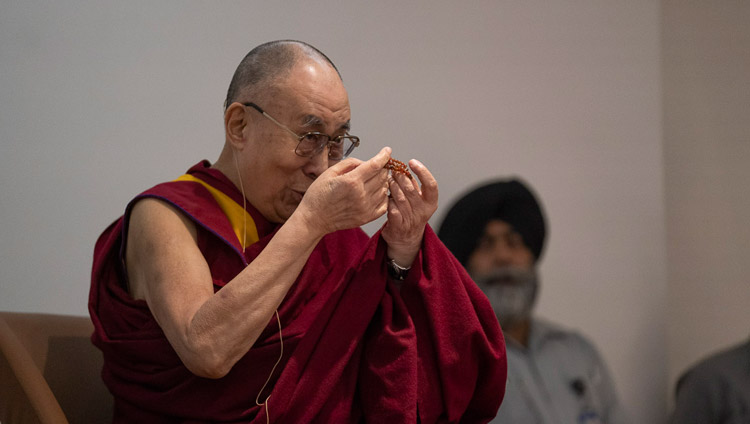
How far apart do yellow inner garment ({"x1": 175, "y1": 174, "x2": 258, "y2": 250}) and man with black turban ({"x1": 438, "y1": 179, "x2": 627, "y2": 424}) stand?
1.27m

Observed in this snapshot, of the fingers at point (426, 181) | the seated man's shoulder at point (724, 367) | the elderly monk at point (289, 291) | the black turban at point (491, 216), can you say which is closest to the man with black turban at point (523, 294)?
the black turban at point (491, 216)

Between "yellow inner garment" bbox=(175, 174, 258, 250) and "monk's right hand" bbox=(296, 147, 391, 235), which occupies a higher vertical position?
"monk's right hand" bbox=(296, 147, 391, 235)

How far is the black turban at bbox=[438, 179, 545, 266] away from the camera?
274cm

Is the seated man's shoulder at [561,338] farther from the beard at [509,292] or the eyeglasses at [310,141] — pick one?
the eyeglasses at [310,141]

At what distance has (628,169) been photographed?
361 centimetres

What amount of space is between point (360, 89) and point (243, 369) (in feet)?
4.40

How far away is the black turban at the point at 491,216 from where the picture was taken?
108 inches

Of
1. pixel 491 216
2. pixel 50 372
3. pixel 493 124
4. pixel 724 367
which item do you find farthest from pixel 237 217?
pixel 724 367

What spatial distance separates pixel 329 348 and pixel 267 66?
22.7 inches

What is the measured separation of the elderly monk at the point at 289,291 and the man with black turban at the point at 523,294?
1188mm

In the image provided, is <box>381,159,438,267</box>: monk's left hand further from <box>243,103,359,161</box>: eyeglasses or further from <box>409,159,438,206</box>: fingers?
<box>243,103,359,161</box>: eyeglasses

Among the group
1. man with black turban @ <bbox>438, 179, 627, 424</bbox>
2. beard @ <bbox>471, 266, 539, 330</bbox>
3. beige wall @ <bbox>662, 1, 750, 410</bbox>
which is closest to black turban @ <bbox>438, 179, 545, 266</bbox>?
man with black turban @ <bbox>438, 179, 627, 424</bbox>

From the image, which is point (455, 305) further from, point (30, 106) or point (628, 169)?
point (628, 169)

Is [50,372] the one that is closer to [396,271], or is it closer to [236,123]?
[236,123]
